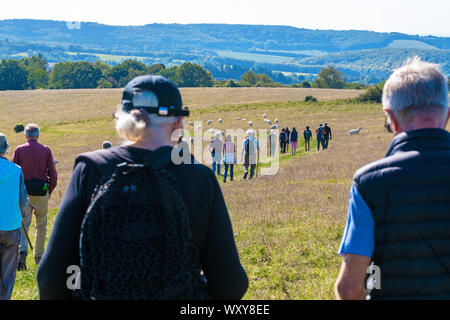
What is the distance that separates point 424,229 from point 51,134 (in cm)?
5921

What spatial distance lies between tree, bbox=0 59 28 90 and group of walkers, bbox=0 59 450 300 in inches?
6299

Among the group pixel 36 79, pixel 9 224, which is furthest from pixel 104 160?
pixel 36 79

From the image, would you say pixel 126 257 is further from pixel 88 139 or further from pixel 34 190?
pixel 88 139

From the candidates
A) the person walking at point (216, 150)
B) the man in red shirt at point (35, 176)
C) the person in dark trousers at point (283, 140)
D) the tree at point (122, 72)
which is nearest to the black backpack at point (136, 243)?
the man in red shirt at point (35, 176)

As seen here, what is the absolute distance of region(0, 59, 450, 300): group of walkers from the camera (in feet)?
8.43

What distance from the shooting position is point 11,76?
15012 cm

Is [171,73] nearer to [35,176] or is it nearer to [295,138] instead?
[295,138]

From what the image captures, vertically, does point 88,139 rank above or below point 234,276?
below

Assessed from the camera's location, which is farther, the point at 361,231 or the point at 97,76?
the point at 97,76

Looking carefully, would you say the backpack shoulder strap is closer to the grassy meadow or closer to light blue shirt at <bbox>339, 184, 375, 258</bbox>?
the grassy meadow

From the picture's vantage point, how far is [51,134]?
5831 cm

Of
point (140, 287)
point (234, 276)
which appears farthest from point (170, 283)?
point (234, 276)

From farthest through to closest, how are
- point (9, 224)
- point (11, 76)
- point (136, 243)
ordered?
1. point (11, 76)
2. point (9, 224)
3. point (136, 243)

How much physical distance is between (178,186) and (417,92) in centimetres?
147
